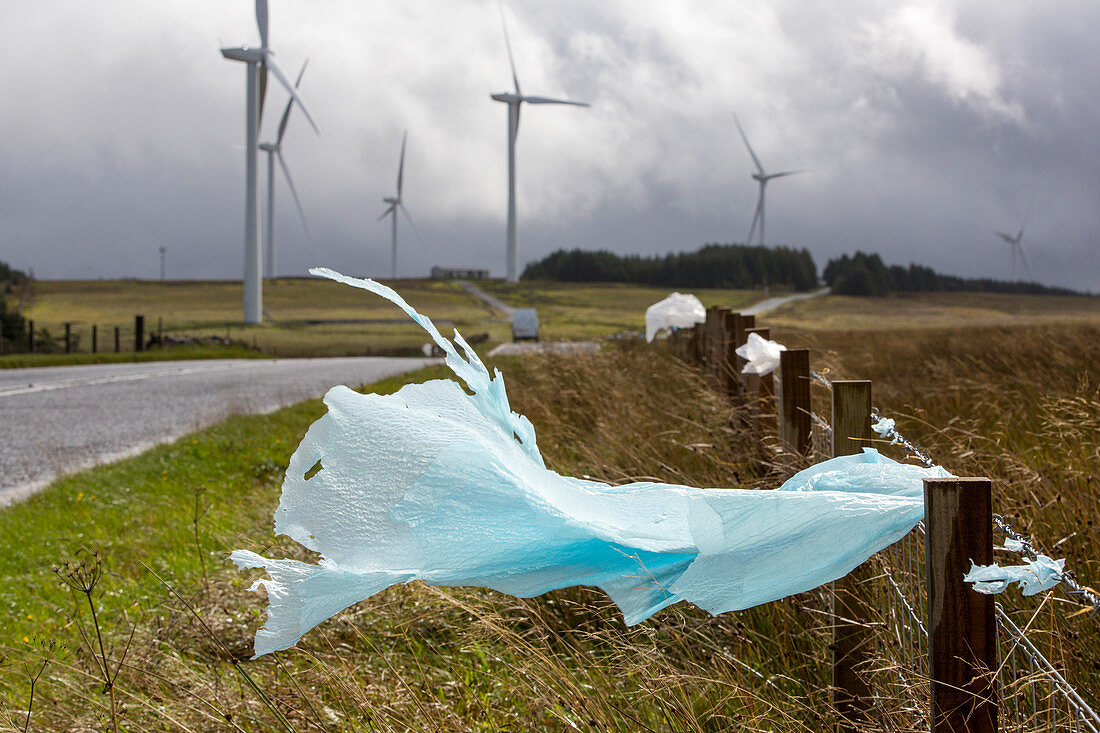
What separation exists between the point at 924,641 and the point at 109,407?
430 inches

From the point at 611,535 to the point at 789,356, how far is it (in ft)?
5.43

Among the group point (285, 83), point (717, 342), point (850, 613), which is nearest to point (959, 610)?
point (850, 613)

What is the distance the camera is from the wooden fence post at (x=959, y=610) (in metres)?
1.04

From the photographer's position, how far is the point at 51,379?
15062 millimetres

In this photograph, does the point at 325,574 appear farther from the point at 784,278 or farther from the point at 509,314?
the point at 784,278

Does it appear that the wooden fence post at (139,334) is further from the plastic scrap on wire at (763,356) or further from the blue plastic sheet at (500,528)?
the blue plastic sheet at (500,528)

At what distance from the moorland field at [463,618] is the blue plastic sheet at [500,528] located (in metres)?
0.28

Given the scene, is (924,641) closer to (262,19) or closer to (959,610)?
(959,610)

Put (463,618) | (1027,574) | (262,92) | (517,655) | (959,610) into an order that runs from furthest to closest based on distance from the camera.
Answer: (262,92), (463,618), (517,655), (959,610), (1027,574)

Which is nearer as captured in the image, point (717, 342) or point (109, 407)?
point (717, 342)

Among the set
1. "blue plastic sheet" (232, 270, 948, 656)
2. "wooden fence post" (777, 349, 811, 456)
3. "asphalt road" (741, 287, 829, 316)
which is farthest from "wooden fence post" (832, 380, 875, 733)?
"asphalt road" (741, 287, 829, 316)

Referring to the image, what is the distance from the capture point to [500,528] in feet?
3.84

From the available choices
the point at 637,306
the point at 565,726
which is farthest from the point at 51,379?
the point at 637,306

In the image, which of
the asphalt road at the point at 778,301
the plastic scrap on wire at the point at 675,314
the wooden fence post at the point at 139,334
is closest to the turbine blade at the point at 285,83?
the wooden fence post at the point at 139,334
